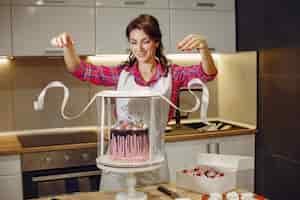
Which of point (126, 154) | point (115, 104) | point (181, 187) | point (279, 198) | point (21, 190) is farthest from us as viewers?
point (279, 198)

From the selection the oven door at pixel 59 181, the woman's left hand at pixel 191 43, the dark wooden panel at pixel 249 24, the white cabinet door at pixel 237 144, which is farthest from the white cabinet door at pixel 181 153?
the woman's left hand at pixel 191 43

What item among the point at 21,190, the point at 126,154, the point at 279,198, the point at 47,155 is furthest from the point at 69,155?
the point at 279,198

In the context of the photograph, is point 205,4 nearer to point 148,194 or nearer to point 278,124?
point 278,124

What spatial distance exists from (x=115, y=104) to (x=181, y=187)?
1.43ft

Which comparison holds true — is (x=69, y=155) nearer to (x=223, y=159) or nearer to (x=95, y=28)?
(x=95, y=28)

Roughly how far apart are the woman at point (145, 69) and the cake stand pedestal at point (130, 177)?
8.4 inches

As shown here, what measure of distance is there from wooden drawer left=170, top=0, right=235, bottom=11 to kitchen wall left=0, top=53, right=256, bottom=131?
0.39 m

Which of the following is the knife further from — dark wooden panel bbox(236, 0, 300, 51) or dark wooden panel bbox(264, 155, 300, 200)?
dark wooden panel bbox(236, 0, 300, 51)

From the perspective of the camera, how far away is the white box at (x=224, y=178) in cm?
161

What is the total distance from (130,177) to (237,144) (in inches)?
69.1

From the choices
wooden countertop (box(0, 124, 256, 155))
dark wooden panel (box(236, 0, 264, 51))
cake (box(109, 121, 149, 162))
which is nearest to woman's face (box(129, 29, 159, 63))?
cake (box(109, 121, 149, 162))

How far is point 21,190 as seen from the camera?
252 centimetres

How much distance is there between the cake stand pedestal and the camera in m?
1.36

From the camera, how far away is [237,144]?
10.1 ft
